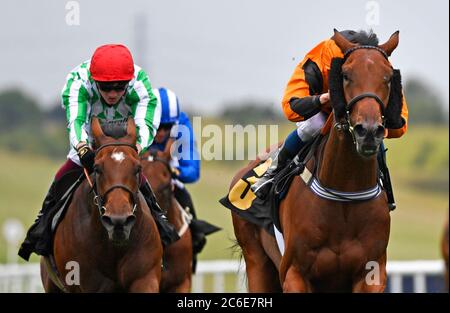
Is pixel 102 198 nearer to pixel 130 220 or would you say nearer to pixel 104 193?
pixel 104 193

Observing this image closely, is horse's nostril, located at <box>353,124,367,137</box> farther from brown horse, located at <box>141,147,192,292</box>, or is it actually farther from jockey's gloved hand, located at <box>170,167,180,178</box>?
jockey's gloved hand, located at <box>170,167,180,178</box>

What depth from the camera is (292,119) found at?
773 cm

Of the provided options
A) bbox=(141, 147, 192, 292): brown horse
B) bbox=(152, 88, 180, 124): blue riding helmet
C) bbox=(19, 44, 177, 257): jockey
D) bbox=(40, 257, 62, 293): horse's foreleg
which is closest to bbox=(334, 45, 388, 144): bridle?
bbox=(19, 44, 177, 257): jockey

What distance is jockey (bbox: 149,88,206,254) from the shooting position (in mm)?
10984

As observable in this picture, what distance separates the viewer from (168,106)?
11.0 m

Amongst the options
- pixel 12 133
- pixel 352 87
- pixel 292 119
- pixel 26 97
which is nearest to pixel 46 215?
pixel 292 119

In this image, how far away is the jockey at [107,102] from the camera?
8.18m

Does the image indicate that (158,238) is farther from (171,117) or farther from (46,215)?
(171,117)

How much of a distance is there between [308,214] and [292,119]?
0.68 metres

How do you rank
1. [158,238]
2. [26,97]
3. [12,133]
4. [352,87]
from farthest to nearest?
[26,97] → [12,133] → [158,238] → [352,87]

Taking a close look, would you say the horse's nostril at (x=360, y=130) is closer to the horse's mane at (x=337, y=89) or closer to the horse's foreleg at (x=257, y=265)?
the horse's mane at (x=337, y=89)

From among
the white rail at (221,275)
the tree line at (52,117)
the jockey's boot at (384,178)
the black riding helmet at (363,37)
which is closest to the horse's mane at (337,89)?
the black riding helmet at (363,37)

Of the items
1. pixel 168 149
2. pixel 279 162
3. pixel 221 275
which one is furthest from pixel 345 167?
pixel 221 275

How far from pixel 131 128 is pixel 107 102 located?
53cm
